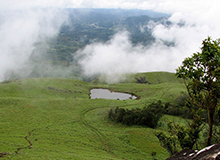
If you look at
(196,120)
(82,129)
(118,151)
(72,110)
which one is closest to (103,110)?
(72,110)

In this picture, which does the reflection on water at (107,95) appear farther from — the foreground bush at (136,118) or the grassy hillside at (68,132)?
the foreground bush at (136,118)

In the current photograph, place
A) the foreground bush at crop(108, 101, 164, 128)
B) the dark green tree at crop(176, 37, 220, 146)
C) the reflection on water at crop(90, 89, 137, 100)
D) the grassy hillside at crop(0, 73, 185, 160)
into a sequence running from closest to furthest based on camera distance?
the dark green tree at crop(176, 37, 220, 146) → the grassy hillside at crop(0, 73, 185, 160) → the foreground bush at crop(108, 101, 164, 128) → the reflection on water at crop(90, 89, 137, 100)

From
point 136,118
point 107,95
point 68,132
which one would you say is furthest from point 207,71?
point 107,95

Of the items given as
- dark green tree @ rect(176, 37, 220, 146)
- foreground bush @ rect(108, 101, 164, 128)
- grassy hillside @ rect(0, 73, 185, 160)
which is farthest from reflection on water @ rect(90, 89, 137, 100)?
dark green tree @ rect(176, 37, 220, 146)

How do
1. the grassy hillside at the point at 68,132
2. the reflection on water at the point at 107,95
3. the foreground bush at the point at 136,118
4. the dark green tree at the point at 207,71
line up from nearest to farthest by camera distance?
the dark green tree at the point at 207,71 → the grassy hillside at the point at 68,132 → the foreground bush at the point at 136,118 → the reflection on water at the point at 107,95

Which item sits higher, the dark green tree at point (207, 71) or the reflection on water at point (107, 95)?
the reflection on water at point (107, 95)

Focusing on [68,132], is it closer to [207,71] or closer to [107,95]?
[207,71]

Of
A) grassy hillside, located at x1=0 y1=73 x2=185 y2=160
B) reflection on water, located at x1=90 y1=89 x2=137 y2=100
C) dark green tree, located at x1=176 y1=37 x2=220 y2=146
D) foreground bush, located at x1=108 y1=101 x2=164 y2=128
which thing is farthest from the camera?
reflection on water, located at x1=90 y1=89 x2=137 y2=100

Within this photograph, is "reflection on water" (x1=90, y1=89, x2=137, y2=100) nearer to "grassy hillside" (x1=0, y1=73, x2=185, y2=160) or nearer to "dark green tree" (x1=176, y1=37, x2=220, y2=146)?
"grassy hillside" (x1=0, y1=73, x2=185, y2=160)

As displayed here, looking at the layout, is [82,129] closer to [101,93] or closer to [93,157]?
[93,157]

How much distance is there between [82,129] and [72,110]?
21914 mm

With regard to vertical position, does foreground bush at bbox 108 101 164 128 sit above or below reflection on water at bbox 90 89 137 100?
below

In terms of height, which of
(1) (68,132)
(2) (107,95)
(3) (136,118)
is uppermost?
(2) (107,95)

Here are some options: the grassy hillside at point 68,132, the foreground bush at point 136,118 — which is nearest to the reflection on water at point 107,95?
the grassy hillside at point 68,132
